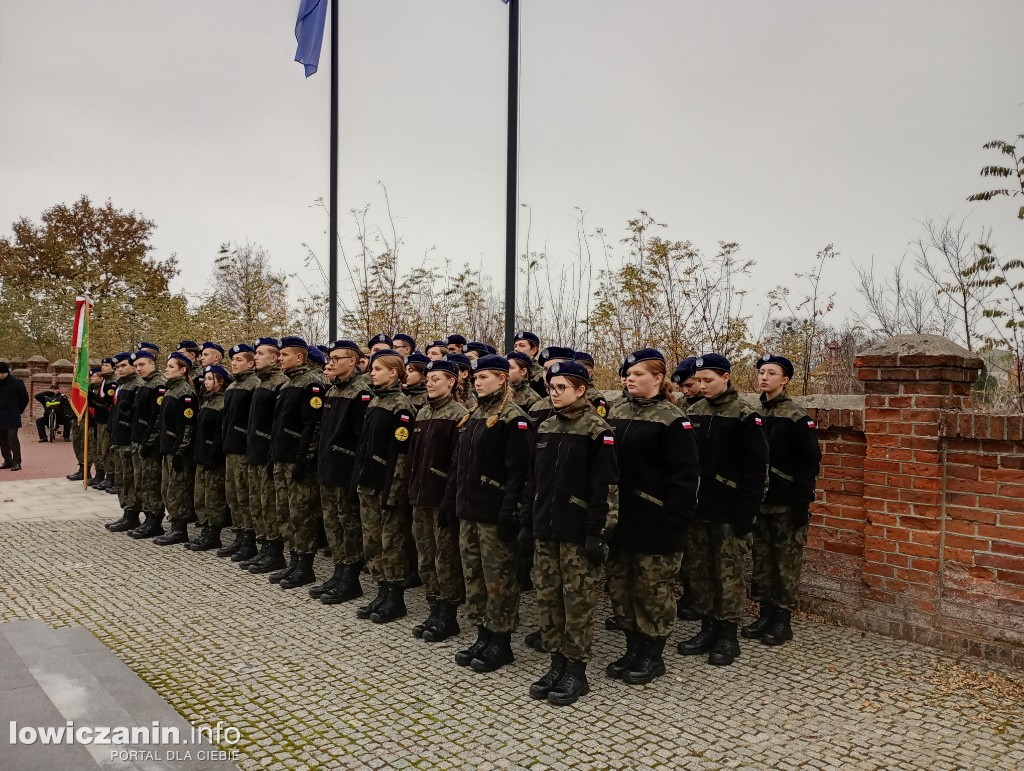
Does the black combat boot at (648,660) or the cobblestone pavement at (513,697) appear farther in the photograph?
the black combat boot at (648,660)

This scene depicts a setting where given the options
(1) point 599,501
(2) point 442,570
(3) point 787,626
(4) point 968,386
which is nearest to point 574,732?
(1) point 599,501

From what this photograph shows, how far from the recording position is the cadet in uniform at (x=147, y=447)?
9367mm

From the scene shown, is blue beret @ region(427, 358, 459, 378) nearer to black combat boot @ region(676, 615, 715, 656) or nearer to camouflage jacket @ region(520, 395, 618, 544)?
camouflage jacket @ region(520, 395, 618, 544)

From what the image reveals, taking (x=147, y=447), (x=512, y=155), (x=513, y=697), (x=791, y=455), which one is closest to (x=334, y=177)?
(x=512, y=155)

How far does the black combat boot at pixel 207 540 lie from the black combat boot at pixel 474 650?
4.47 m

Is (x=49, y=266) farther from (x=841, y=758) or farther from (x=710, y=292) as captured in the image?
(x=841, y=758)

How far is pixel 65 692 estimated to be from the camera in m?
4.36

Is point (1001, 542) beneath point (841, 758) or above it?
above

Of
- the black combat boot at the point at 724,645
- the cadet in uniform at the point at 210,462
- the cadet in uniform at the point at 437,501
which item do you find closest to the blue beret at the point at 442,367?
the cadet in uniform at the point at 437,501

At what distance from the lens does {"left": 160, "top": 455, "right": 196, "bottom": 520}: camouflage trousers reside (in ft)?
29.3

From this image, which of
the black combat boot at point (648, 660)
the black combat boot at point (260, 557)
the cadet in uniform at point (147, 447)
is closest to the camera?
the black combat boot at point (648, 660)

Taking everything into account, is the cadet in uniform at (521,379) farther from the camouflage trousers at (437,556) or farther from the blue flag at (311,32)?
the blue flag at (311,32)

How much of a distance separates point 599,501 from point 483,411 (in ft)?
3.93

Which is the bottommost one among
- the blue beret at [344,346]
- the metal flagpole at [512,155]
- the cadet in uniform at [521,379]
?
the cadet in uniform at [521,379]
